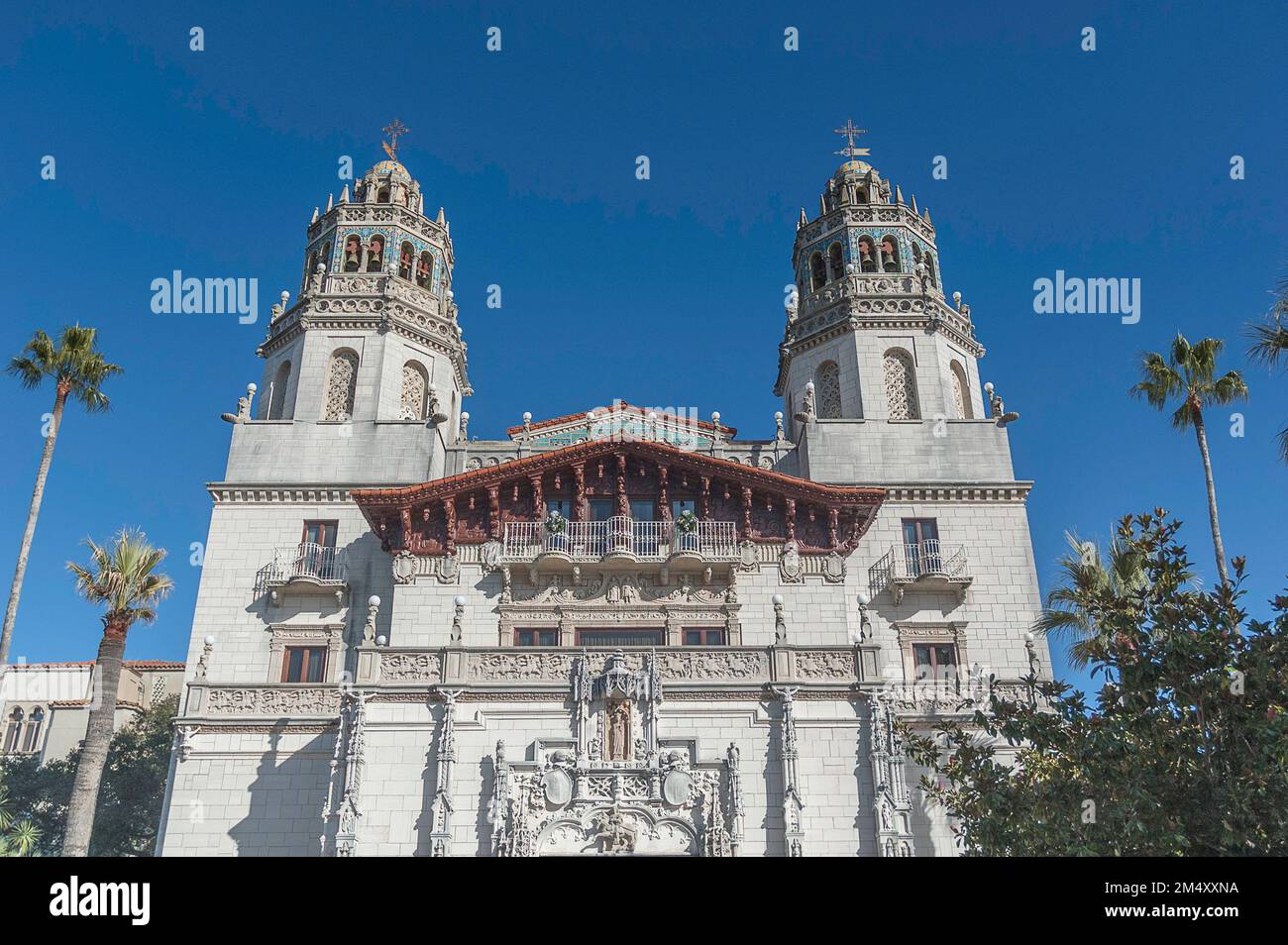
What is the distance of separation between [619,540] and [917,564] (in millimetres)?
9488

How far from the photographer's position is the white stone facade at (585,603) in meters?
23.6

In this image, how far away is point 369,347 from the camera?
3644cm

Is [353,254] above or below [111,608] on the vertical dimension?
above

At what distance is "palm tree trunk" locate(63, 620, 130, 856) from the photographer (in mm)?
26750

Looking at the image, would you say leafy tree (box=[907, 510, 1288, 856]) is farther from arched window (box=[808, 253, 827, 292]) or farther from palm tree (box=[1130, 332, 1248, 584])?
arched window (box=[808, 253, 827, 292])

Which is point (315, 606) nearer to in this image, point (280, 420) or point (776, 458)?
point (280, 420)

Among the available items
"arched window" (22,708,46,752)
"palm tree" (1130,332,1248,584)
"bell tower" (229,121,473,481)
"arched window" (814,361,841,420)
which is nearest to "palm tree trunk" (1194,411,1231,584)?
"palm tree" (1130,332,1248,584)

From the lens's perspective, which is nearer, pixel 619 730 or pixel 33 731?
pixel 619 730

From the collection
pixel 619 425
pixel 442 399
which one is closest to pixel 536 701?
pixel 442 399

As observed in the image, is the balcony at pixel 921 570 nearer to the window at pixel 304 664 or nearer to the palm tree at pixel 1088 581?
the palm tree at pixel 1088 581

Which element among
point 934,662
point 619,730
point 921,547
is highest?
point 921,547

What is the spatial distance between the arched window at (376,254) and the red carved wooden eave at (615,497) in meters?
11.7

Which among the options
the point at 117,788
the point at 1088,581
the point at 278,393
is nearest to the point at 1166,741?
the point at 1088,581

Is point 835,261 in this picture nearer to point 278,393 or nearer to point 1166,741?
point 278,393
